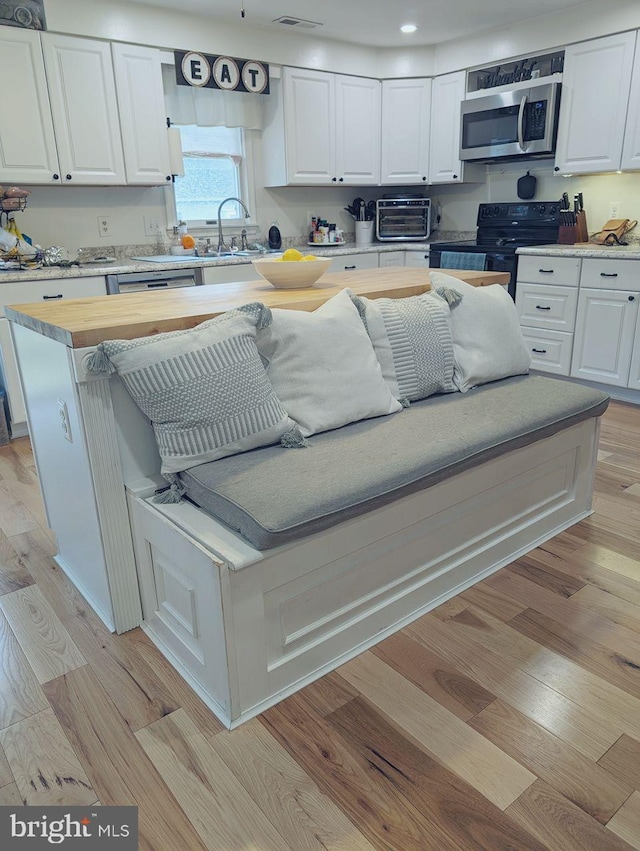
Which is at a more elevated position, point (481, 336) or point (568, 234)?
point (568, 234)

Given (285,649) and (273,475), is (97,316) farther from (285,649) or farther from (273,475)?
(285,649)

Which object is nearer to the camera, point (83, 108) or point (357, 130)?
point (83, 108)

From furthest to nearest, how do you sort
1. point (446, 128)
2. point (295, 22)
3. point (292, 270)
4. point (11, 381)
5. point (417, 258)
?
1. point (417, 258)
2. point (446, 128)
3. point (295, 22)
4. point (11, 381)
5. point (292, 270)

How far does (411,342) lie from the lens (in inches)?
84.9

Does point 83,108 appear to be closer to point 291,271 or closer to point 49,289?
point 49,289

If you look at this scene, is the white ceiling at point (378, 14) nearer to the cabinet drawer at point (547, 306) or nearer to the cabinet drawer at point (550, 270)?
the cabinet drawer at point (550, 270)

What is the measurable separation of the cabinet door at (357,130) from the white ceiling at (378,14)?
37 cm

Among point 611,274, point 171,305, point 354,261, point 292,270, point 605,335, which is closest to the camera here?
point 171,305

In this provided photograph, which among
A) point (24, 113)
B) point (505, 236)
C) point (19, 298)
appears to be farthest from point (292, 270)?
point (505, 236)

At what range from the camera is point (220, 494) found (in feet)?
5.02

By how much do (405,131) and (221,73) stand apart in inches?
64.2

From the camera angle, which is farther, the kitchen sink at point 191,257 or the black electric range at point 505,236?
the black electric range at point 505,236

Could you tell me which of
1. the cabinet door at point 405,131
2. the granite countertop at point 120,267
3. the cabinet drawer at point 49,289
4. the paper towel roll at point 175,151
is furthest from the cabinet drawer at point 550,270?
the cabinet drawer at point 49,289

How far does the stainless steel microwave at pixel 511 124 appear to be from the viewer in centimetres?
432
